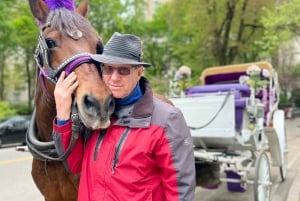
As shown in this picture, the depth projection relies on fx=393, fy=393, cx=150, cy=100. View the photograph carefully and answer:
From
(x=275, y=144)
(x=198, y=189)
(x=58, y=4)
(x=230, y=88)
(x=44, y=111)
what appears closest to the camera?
(x=58, y=4)

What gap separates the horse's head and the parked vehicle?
15424 mm

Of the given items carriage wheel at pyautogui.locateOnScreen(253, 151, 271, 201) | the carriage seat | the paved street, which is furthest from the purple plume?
the paved street

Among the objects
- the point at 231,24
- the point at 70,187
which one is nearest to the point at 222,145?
the point at 70,187

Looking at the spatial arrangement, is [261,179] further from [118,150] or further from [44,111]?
[118,150]

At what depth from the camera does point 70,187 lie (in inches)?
136

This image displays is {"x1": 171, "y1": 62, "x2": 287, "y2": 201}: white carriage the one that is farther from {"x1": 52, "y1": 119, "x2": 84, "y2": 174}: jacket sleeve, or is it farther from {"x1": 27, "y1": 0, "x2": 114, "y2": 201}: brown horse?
{"x1": 52, "y1": 119, "x2": 84, "y2": 174}: jacket sleeve

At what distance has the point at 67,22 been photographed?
118 inches

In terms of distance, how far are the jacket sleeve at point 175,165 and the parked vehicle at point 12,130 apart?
54.5 ft

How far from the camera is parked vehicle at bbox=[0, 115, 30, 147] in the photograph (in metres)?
17.5

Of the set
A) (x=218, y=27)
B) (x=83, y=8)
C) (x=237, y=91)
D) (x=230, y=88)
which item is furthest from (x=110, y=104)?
(x=218, y=27)

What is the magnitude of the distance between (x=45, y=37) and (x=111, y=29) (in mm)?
25820

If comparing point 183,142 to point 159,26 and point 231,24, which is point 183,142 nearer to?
point 231,24

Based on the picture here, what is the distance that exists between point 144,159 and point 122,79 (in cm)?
49

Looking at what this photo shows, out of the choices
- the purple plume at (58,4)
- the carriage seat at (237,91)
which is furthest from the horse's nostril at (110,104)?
the carriage seat at (237,91)
